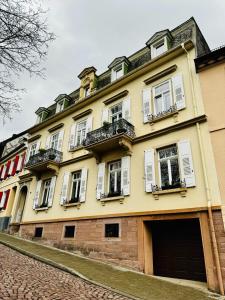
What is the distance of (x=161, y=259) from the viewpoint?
361 inches

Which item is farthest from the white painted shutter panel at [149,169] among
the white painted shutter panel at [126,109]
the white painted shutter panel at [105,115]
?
the white painted shutter panel at [105,115]

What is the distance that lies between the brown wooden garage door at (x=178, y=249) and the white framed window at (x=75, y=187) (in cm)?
512

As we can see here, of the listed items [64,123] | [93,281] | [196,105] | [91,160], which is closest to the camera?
[93,281]

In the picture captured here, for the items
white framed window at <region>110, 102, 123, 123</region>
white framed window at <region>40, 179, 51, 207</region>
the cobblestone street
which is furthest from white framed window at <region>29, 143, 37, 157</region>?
the cobblestone street

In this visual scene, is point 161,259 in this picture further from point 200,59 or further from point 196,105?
point 200,59

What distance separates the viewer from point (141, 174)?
10328 mm

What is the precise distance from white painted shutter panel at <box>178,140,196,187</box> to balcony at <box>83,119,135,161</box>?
265 cm

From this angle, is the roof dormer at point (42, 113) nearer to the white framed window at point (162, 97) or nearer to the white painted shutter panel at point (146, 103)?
the white painted shutter panel at point (146, 103)

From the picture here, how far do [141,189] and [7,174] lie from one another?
1656 cm

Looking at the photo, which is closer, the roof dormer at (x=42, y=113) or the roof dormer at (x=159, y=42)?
the roof dormer at (x=159, y=42)

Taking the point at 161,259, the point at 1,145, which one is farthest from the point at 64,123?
the point at 1,145

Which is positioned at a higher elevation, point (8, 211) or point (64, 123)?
point (64, 123)

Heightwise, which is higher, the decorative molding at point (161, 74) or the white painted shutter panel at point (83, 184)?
the decorative molding at point (161, 74)

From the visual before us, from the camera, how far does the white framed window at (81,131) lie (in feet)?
48.0
